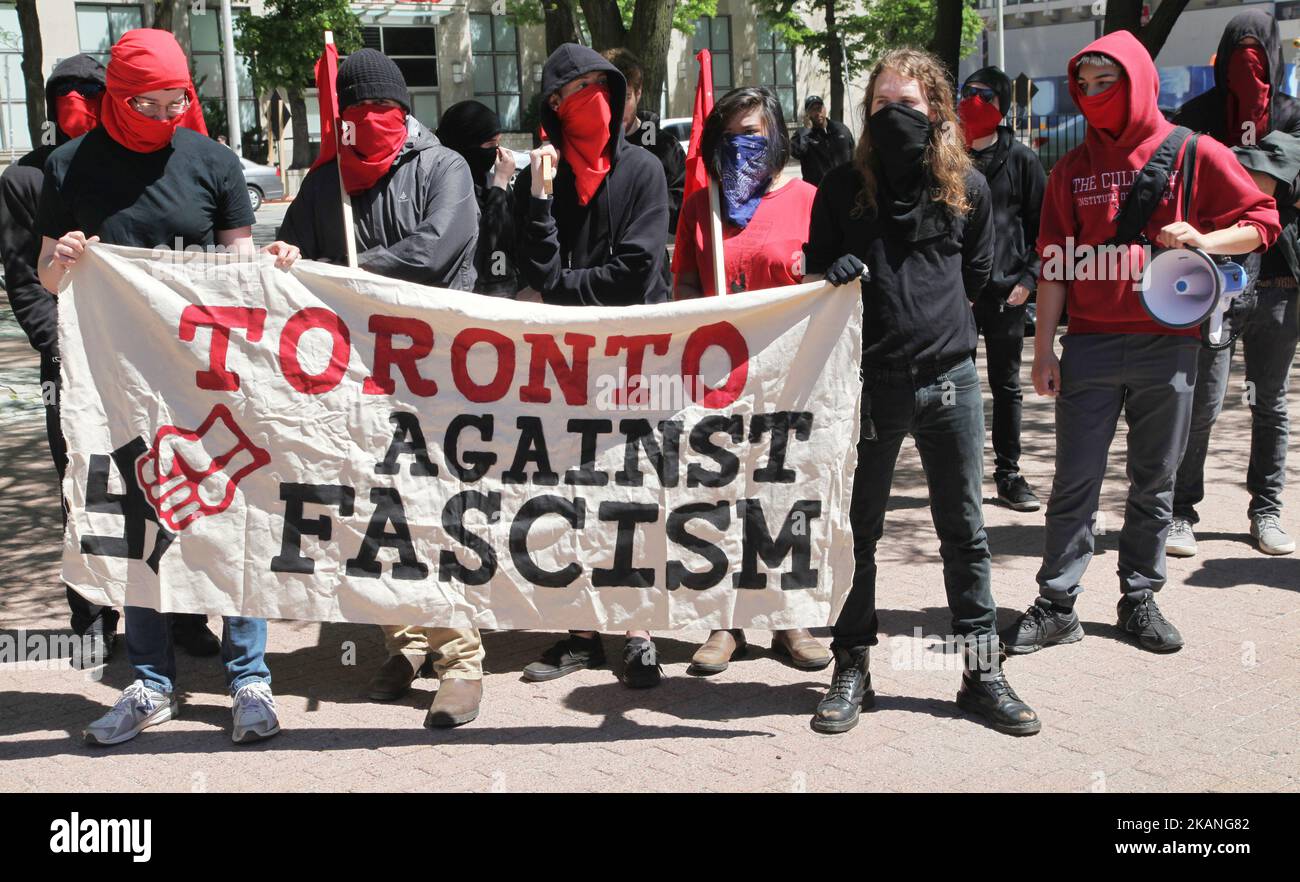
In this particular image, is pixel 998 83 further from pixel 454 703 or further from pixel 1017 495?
pixel 454 703

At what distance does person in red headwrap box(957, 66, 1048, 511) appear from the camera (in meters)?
7.54

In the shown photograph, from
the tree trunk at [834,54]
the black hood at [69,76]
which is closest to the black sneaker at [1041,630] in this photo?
the black hood at [69,76]

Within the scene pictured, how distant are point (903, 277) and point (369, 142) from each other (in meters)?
2.04

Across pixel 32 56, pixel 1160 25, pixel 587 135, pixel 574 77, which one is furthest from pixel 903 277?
pixel 32 56

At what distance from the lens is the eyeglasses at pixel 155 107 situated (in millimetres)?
4824

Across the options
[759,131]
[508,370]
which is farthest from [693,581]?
[759,131]

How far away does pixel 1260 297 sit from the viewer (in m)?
6.75

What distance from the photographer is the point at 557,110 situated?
528 cm

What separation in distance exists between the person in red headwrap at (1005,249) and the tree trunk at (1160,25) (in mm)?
5423

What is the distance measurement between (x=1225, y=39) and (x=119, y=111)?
16.0 feet

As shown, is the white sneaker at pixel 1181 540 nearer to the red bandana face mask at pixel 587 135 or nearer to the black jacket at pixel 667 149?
the black jacket at pixel 667 149

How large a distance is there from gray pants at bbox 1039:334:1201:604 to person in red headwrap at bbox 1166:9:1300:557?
84cm

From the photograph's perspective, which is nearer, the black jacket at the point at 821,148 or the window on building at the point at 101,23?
the black jacket at the point at 821,148

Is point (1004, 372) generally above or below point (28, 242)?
below
